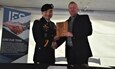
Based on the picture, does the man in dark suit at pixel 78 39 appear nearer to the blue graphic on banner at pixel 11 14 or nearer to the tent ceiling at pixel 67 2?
the blue graphic on banner at pixel 11 14

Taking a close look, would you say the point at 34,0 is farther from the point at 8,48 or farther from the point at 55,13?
the point at 8,48

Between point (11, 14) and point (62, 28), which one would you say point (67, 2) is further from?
point (62, 28)

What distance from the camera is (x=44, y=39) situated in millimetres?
2736

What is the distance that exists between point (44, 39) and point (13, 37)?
522 mm

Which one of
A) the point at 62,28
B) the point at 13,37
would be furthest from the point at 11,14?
the point at 62,28

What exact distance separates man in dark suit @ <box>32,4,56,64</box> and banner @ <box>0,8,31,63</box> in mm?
408

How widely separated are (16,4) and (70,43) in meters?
1.83

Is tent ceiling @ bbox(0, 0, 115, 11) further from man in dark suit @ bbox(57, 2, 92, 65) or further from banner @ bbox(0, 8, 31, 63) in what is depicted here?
man in dark suit @ bbox(57, 2, 92, 65)

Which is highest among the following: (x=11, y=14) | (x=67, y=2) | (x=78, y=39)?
(x=67, y=2)

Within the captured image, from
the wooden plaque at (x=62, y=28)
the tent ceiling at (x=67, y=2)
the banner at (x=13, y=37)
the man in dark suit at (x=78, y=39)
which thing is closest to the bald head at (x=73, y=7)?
the man in dark suit at (x=78, y=39)

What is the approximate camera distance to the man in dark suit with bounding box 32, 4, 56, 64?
8.95 ft

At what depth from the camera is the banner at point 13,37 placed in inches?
120

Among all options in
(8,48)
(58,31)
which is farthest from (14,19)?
(58,31)

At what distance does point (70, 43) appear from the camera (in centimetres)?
268
